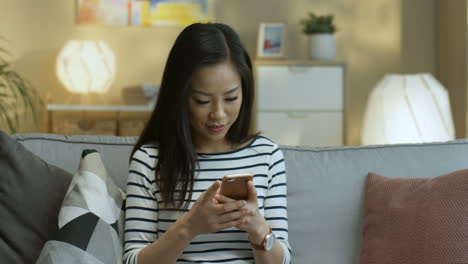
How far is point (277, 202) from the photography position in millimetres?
1592

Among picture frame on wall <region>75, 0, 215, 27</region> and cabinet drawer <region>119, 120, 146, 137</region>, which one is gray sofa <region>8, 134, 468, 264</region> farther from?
picture frame on wall <region>75, 0, 215, 27</region>

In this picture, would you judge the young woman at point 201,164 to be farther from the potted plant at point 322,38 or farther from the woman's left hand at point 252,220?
the potted plant at point 322,38

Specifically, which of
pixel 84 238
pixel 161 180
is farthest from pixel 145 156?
pixel 84 238

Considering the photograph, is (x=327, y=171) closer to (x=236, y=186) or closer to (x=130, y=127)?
(x=236, y=186)

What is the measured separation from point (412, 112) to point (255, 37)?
2910mm

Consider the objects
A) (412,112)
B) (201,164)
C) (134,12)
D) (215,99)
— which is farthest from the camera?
(134,12)

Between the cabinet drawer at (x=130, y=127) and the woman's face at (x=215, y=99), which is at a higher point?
the woman's face at (x=215, y=99)

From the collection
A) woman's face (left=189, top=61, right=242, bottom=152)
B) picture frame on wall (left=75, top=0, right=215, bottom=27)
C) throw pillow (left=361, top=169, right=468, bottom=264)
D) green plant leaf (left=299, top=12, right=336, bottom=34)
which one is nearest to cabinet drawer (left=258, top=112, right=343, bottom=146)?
green plant leaf (left=299, top=12, right=336, bottom=34)

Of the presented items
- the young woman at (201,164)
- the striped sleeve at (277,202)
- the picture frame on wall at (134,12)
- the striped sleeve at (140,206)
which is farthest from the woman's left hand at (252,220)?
the picture frame on wall at (134,12)

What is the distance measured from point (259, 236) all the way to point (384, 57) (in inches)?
175

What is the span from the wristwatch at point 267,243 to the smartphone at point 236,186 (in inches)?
4.5

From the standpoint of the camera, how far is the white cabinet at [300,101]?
5.06 metres

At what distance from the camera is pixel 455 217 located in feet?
5.16

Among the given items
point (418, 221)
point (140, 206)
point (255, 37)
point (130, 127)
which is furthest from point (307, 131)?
point (140, 206)
